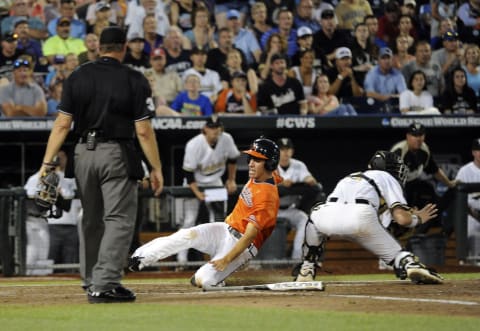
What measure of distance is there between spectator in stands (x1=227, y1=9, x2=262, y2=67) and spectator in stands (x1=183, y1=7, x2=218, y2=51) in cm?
33

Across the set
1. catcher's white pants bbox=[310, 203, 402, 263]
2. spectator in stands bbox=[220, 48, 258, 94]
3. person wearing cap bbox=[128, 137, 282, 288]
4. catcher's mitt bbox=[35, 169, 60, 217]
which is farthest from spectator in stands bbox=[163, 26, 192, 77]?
catcher's mitt bbox=[35, 169, 60, 217]

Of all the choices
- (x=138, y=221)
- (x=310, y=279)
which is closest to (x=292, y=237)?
(x=138, y=221)

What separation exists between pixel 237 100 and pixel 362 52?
102 inches

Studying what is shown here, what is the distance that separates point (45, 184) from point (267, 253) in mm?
5393

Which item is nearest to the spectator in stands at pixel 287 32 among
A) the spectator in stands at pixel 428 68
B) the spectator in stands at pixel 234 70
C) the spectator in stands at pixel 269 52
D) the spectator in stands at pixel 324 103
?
the spectator in stands at pixel 269 52

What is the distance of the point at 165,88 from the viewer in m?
13.6

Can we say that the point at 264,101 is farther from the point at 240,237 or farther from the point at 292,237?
the point at 240,237

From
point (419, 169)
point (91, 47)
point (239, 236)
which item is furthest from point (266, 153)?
→ point (91, 47)

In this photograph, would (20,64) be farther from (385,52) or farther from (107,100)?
(107,100)

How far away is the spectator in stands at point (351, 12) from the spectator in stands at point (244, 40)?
1.53m

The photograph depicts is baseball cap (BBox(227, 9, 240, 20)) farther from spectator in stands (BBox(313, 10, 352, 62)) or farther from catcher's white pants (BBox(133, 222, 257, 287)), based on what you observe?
catcher's white pants (BBox(133, 222, 257, 287))

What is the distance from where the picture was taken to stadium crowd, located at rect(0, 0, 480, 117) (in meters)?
13.5

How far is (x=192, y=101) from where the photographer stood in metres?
13.3

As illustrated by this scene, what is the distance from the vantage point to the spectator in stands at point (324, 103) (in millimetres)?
13641
